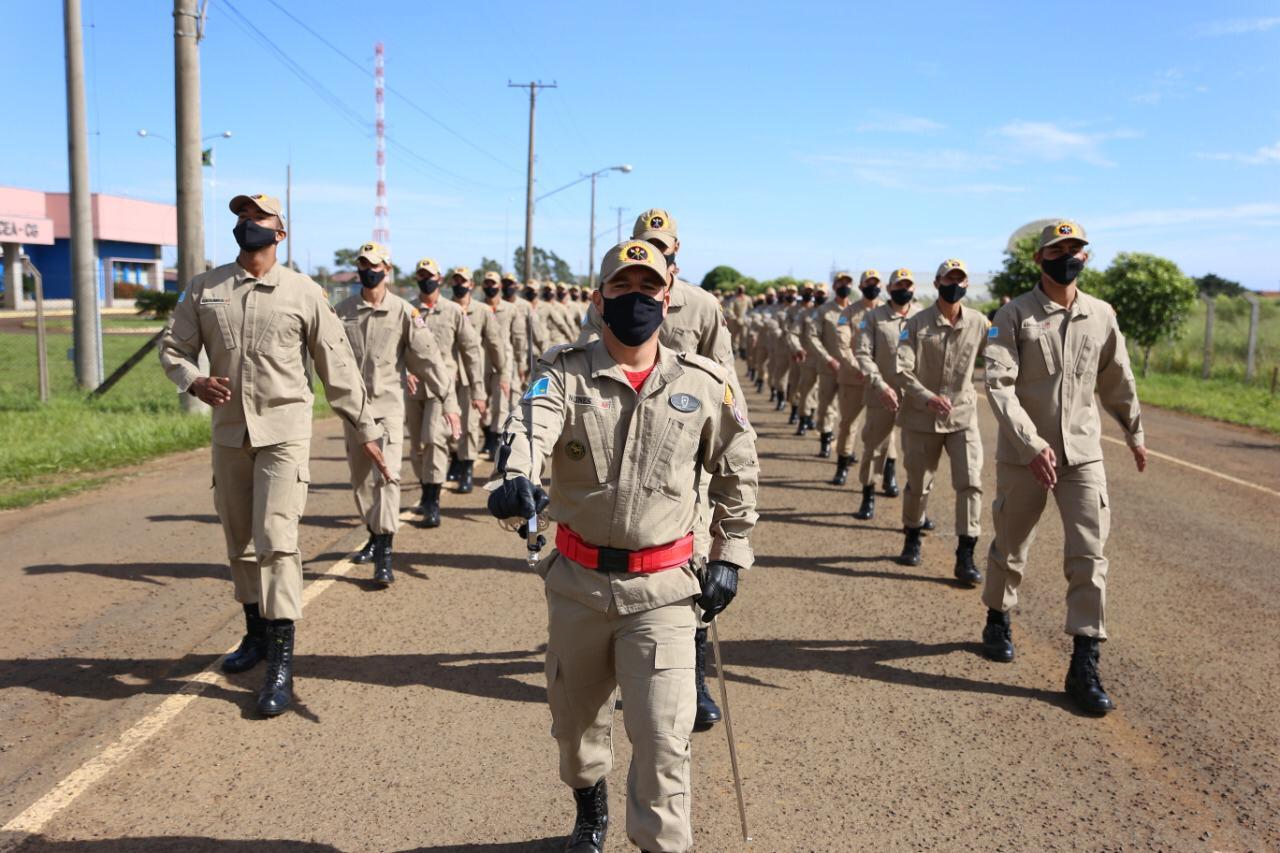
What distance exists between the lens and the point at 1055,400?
5758mm

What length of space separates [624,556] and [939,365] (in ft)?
17.3

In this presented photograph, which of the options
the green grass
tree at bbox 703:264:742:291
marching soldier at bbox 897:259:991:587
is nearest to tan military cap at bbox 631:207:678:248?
marching soldier at bbox 897:259:991:587

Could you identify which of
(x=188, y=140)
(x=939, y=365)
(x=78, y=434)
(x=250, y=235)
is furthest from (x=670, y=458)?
(x=188, y=140)

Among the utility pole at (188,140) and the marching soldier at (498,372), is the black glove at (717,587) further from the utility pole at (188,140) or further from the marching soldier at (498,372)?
the utility pole at (188,140)

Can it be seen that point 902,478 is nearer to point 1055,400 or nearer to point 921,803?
point 1055,400

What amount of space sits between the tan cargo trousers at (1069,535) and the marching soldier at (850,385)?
524 cm

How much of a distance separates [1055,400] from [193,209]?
12.7 m

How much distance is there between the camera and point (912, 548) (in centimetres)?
816

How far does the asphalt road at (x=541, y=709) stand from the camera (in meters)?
3.92

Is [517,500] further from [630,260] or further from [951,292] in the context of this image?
[951,292]

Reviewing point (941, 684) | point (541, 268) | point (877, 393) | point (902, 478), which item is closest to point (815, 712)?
point (941, 684)

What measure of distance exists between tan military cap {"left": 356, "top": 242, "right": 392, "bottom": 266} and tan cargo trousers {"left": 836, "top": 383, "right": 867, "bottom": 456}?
5649 mm

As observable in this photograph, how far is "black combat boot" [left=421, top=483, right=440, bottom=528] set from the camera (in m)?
9.21

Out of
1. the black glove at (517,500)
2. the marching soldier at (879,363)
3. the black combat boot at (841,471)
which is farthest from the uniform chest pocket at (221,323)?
the black combat boot at (841,471)
